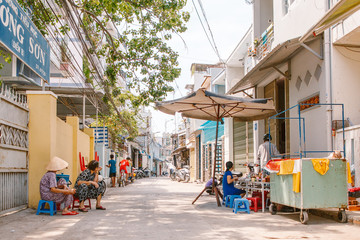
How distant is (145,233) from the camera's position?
5.84 metres

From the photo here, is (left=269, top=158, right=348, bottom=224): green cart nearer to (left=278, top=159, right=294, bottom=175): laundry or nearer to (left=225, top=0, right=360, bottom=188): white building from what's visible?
(left=278, top=159, right=294, bottom=175): laundry

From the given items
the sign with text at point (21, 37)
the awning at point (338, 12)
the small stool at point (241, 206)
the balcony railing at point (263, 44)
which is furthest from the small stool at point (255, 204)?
the balcony railing at point (263, 44)

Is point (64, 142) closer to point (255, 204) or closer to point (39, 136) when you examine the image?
point (39, 136)

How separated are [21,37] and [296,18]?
27.8 ft

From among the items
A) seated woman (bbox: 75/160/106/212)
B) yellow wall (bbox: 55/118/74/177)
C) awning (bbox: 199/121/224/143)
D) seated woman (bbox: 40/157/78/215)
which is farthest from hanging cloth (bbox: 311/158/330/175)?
awning (bbox: 199/121/224/143)

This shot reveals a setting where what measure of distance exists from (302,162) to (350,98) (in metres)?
3.16

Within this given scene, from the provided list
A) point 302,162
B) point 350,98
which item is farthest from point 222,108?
point 302,162

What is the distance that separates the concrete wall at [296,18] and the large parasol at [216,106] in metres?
2.48

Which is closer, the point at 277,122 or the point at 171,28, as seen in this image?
the point at 171,28

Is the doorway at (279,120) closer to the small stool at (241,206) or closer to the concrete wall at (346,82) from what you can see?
the concrete wall at (346,82)

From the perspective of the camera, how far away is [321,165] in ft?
22.1

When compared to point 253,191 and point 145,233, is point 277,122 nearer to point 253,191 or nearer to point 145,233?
point 253,191

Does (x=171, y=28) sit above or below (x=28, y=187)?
above

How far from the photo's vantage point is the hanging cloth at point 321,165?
6.70 meters
